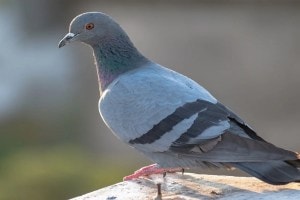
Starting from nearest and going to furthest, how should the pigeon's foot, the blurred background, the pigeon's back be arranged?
the pigeon's back < the pigeon's foot < the blurred background

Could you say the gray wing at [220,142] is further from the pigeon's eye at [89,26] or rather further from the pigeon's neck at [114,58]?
the pigeon's eye at [89,26]

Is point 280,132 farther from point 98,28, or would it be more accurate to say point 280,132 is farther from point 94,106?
point 98,28

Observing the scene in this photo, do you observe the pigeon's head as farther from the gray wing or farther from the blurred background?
the blurred background

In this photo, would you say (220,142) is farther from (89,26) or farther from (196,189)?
(89,26)

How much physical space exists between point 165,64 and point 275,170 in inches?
341

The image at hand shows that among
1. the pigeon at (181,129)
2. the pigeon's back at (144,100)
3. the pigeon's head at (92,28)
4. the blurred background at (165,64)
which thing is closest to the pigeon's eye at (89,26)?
the pigeon's head at (92,28)

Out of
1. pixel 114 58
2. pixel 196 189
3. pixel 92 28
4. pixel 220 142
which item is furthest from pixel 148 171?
pixel 92 28

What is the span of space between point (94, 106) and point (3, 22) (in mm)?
4318

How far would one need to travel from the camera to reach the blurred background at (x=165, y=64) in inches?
483

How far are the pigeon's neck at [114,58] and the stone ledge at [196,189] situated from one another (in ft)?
2.54

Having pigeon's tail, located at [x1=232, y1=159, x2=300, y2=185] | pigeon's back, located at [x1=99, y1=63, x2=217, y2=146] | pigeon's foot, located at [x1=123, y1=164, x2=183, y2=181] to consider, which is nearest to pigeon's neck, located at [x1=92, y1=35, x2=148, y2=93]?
pigeon's back, located at [x1=99, y1=63, x2=217, y2=146]

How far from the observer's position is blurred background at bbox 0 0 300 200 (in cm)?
1226

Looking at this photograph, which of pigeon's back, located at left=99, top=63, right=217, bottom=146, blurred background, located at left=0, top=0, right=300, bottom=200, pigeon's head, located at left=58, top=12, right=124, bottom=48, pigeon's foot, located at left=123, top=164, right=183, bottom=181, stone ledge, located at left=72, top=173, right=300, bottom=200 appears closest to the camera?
stone ledge, located at left=72, top=173, right=300, bottom=200

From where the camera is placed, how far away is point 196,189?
554cm
